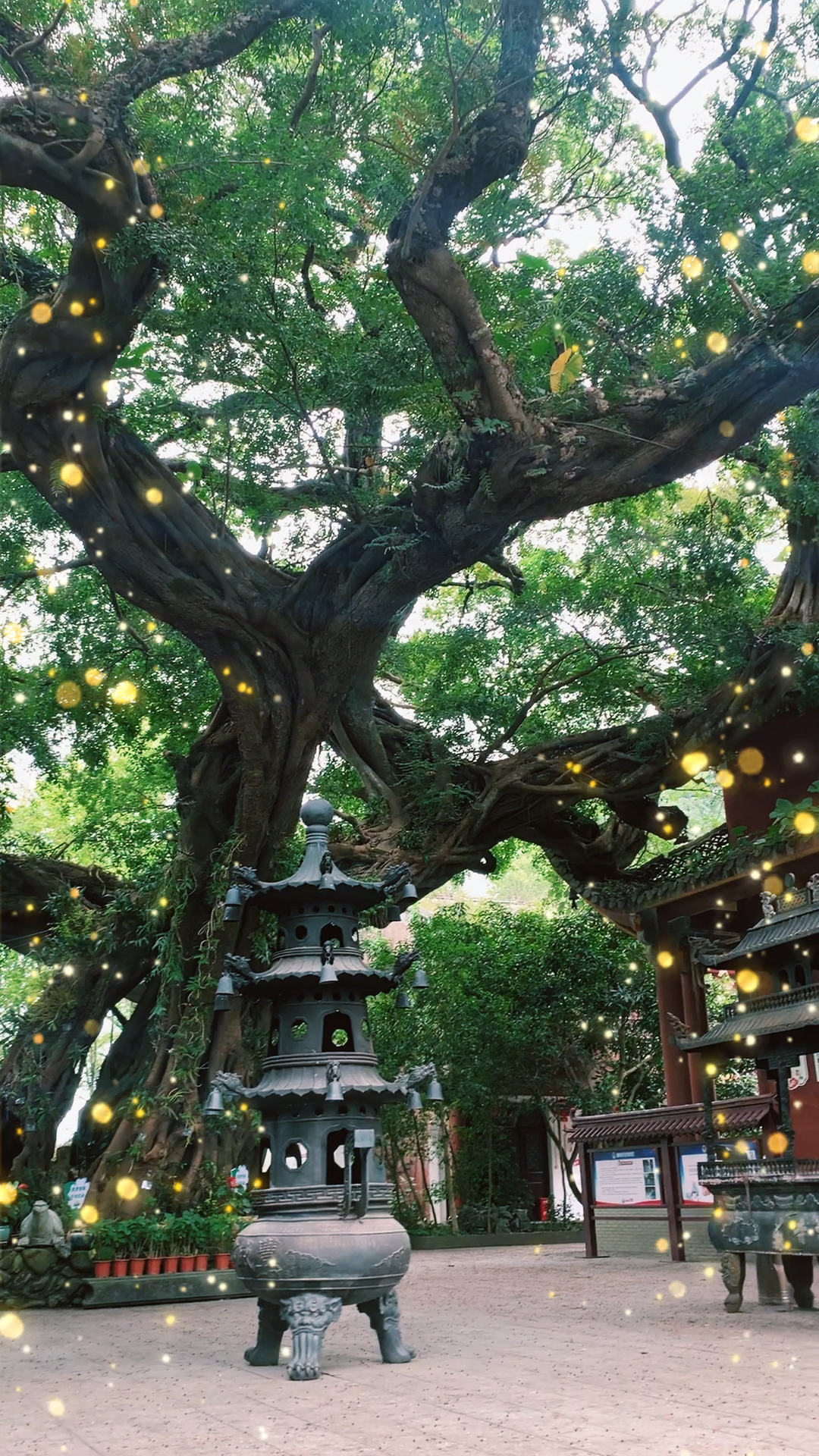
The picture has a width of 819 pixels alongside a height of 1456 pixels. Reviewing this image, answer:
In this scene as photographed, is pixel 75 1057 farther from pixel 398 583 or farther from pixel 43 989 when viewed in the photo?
pixel 398 583

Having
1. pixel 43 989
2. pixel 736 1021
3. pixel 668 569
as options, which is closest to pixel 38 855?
pixel 43 989

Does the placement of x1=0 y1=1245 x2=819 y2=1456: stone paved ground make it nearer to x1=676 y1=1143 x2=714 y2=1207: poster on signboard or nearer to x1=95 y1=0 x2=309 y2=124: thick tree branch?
x1=676 y1=1143 x2=714 y2=1207: poster on signboard

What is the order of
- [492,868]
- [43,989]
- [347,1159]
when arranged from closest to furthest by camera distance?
[347,1159], [43,989], [492,868]

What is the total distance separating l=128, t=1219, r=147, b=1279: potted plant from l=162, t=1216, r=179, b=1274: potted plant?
6.8 inches

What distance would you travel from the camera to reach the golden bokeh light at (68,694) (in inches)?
498

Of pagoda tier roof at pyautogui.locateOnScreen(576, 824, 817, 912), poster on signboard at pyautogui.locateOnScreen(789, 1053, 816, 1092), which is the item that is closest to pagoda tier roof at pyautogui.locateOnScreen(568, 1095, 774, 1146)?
poster on signboard at pyautogui.locateOnScreen(789, 1053, 816, 1092)

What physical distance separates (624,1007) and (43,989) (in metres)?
8.57

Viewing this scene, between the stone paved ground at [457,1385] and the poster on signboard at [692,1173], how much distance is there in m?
1.95

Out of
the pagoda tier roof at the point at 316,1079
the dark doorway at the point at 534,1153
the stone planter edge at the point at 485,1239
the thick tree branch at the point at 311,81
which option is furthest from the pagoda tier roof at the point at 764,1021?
the dark doorway at the point at 534,1153

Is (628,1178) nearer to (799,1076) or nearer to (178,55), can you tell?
(799,1076)

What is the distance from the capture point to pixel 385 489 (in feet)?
36.0

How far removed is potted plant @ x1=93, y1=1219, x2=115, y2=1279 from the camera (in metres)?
9.65

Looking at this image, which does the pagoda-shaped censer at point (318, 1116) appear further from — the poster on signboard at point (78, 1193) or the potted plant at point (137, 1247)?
the poster on signboard at point (78, 1193)

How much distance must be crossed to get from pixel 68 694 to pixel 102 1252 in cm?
577
